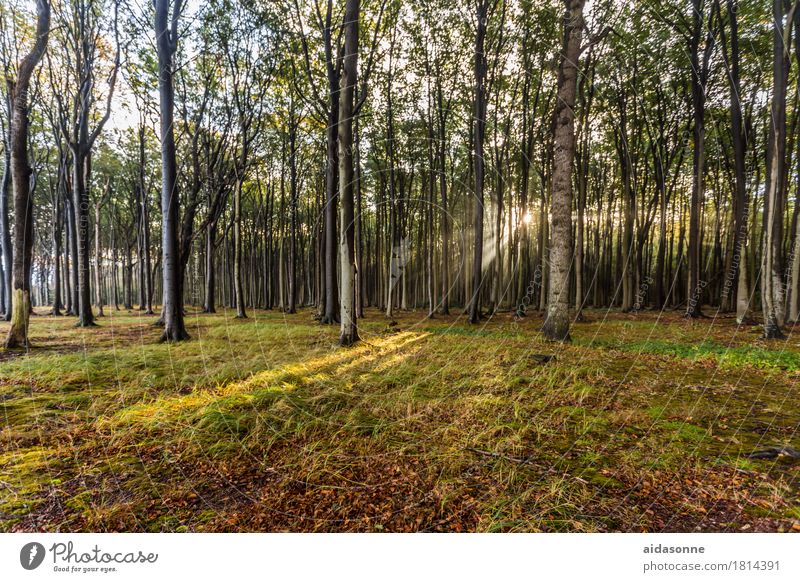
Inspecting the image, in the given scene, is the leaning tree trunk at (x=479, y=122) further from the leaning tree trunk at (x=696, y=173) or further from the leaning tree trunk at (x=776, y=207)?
the leaning tree trunk at (x=696, y=173)

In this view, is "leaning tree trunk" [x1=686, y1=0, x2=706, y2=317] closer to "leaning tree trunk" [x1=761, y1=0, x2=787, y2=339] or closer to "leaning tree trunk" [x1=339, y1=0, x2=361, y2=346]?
"leaning tree trunk" [x1=761, y1=0, x2=787, y2=339]

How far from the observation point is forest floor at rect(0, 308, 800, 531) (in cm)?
217

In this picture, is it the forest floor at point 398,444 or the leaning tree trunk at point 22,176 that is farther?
the leaning tree trunk at point 22,176

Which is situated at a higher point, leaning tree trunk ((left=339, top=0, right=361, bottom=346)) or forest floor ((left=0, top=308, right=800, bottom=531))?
leaning tree trunk ((left=339, top=0, right=361, bottom=346))

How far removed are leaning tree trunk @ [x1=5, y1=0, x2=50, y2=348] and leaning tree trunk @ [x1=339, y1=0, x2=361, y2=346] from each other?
6.65m

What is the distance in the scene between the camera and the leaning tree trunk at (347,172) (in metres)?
8.40

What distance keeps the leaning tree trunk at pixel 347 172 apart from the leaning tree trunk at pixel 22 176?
6650 mm

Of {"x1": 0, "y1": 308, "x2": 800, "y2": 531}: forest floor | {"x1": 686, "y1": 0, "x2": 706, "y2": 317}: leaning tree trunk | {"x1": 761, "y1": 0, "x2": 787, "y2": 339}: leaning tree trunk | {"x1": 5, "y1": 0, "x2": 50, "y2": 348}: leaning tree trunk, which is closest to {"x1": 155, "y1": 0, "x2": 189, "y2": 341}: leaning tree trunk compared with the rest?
{"x1": 5, "y1": 0, "x2": 50, "y2": 348}: leaning tree trunk

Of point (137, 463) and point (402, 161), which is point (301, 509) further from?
point (402, 161)

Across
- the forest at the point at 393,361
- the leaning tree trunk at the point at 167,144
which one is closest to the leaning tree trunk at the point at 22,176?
the forest at the point at 393,361

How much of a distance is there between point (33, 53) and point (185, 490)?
1064cm

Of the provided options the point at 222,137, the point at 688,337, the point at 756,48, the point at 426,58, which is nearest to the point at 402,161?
the point at 426,58

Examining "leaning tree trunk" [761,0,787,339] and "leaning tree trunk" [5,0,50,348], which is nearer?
"leaning tree trunk" [5,0,50,348]

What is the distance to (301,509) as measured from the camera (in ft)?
7.14
